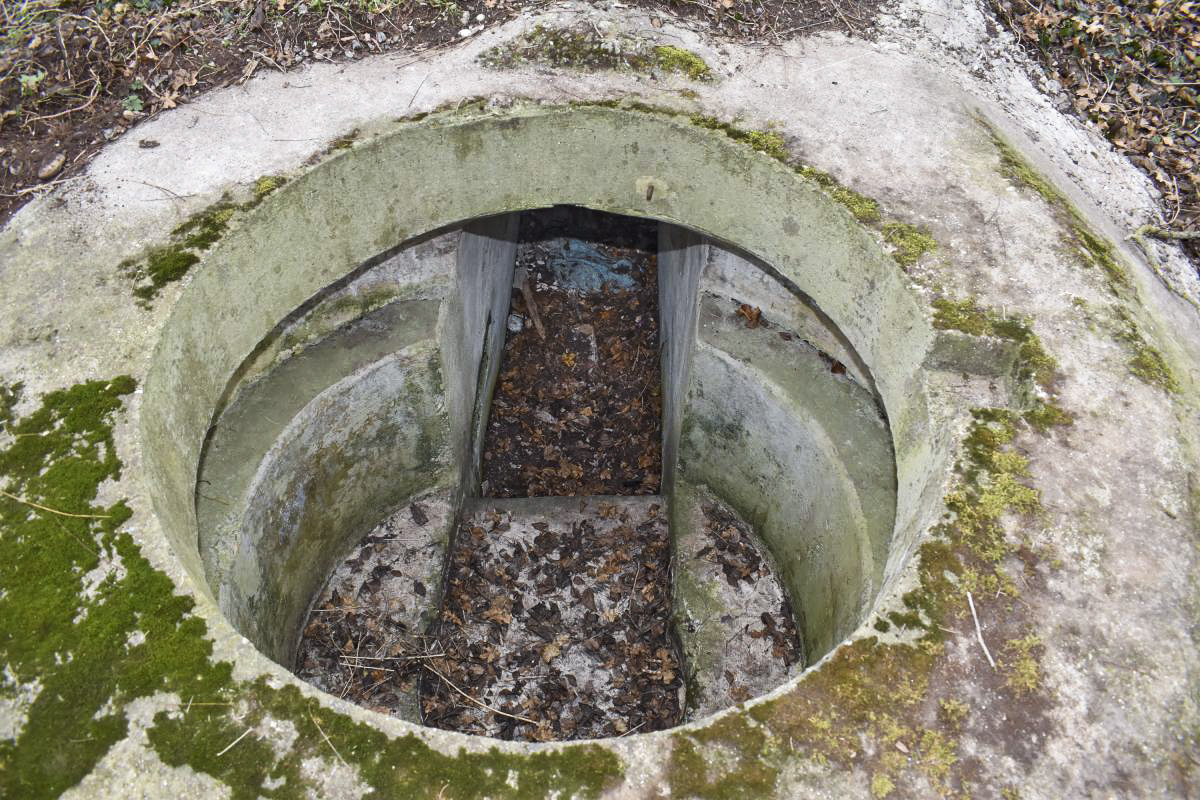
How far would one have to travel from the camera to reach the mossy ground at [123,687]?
2.91m

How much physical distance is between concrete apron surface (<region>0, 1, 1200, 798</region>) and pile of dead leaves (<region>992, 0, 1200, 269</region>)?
0.25 meters

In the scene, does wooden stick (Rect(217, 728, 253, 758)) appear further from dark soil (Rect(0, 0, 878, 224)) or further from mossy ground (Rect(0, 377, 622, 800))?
dark soil (Rect(0, 0, 878, 224))

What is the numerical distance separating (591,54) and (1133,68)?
345 cm

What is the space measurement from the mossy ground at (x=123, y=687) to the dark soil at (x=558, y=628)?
3.34 metres

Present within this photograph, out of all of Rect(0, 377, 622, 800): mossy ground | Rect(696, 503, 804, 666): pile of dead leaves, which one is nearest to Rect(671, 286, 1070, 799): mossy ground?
Rect(0, 377, 622, 800): mossy ground

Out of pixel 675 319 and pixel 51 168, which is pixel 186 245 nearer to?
pixel 51 168

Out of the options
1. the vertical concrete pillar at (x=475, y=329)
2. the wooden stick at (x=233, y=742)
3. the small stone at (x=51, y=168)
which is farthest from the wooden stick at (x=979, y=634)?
the small stone at (x=51, y=168)

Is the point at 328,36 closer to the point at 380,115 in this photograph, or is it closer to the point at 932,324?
the point at 380,115

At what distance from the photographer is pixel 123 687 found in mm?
3088

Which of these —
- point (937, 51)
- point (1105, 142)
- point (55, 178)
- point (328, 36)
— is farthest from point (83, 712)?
point (1105, 142)

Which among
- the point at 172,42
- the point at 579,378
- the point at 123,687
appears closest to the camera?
the point at 123,687

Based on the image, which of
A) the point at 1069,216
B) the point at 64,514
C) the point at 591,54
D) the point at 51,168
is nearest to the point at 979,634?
the point at 1069,216

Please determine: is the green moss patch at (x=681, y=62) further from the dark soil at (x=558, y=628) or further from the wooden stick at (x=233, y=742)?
the wooden stick at (x=233, y=742)

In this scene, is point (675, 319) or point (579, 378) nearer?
point (675, 319)
